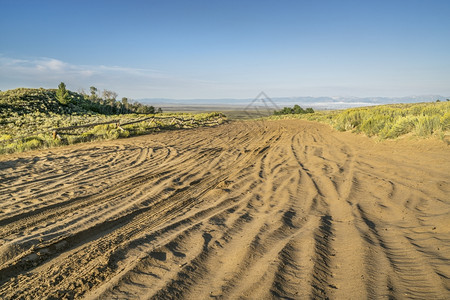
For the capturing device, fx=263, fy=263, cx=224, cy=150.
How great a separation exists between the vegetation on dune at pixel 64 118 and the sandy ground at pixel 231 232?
7670mm

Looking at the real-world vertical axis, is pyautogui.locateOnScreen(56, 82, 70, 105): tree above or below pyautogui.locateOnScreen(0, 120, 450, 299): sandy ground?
above

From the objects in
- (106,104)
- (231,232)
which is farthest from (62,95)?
(231,232)

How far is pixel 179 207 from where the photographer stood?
14.9 feet

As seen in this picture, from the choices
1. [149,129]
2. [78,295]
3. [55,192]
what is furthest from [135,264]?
[149,129]

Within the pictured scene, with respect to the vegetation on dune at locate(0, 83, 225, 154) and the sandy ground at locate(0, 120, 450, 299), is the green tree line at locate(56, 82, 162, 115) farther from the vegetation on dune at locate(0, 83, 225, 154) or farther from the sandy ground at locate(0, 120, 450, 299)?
the sandy ground at locate(0, 120, 450, 299)

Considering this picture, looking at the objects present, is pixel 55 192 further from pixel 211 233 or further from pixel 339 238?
pixel 339 238

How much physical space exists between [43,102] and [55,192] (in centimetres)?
4606

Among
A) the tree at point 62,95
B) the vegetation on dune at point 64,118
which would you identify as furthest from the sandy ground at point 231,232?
the tree at point 62,95

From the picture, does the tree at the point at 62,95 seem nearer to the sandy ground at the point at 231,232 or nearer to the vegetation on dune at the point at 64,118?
the vegetation on dune at the point at 64,118

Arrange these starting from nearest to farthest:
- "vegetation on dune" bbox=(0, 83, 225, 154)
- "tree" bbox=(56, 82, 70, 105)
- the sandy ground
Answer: the sandy ground → "vegetation on dune" bbox=(0, 83, 225, 154) → "tree" bbox=(56, 82, 70, 105)

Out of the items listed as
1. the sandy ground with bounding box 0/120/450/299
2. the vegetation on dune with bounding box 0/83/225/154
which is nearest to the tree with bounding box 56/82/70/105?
the vegetation on dune with bounding box 0/83/225/154

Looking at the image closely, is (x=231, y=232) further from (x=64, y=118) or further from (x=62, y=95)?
(x=62, y=95)

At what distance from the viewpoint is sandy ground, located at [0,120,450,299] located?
97.7 inches

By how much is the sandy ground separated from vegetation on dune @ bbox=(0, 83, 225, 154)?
7.67 metres
